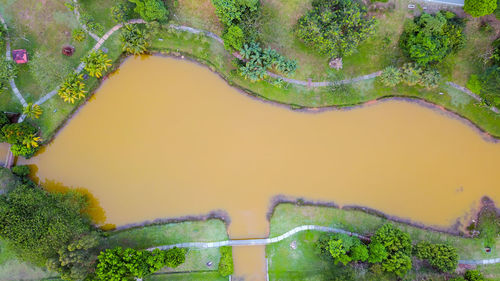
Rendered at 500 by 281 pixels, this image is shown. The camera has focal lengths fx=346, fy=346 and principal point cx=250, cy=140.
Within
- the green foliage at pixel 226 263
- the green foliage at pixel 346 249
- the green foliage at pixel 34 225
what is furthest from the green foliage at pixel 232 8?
the green foliage at pixel 34 225

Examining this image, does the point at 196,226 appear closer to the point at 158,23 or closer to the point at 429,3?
the point at 158,23

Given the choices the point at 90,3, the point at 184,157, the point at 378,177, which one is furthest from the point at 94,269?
the point at 378,177

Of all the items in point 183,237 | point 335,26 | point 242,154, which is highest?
point 335,26

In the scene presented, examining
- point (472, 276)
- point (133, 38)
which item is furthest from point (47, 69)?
point (472, 276)

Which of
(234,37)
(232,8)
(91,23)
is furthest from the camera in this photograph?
(91,23)

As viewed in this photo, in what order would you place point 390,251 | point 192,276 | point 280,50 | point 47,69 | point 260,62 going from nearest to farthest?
point 390,251, point 260,62, point 47,69, point 192,276, point 280,50

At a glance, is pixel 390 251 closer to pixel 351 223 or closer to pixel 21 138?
pixel 351 223
